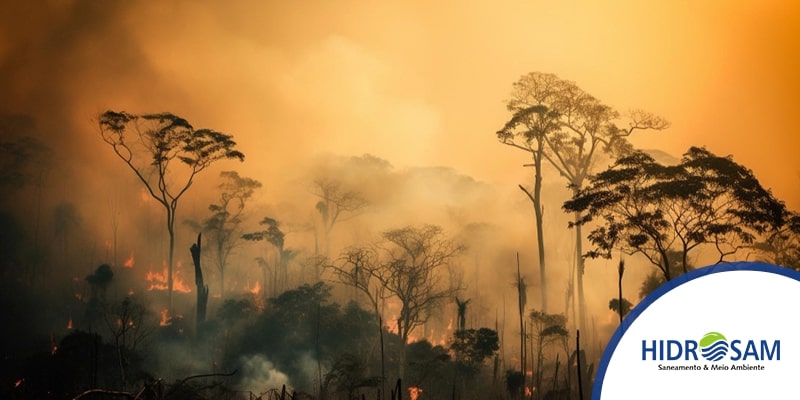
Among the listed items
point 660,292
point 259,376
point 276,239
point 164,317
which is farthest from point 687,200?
point 164,317

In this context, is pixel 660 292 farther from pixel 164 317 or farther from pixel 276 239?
pixel 276 239

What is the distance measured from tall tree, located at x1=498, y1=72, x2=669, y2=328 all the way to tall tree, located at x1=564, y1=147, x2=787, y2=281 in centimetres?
1317

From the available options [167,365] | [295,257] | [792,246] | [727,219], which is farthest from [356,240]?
[727,219]

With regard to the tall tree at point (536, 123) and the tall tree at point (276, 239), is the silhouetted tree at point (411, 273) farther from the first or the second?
the tall tree at point (276, 239)

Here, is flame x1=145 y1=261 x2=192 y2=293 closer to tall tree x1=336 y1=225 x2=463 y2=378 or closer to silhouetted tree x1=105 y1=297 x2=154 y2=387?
silhouetted tree x1=105 y1=297 x2=154 y2=387

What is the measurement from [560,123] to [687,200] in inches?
636

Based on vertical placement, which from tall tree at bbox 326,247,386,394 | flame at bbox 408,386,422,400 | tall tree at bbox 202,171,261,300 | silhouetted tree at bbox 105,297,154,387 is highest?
tall tree at bbox 202,171,261,300

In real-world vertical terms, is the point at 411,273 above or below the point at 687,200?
below

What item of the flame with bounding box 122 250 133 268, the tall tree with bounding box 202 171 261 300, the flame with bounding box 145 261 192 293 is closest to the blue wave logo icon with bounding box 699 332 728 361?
the tall tree with bounding box 202 171 261 300

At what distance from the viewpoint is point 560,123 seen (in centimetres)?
4697

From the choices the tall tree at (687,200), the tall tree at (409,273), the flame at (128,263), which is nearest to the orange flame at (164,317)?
the flame at (128,263)

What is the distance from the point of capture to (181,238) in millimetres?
83188

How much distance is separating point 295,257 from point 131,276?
17.6m

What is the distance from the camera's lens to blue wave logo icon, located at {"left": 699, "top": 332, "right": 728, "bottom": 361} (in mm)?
11500
